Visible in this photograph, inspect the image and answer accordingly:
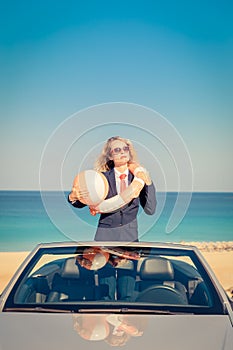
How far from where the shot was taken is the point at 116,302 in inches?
167

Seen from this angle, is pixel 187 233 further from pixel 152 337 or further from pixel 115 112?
pixel 152 337

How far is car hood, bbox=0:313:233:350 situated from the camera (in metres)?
3.51

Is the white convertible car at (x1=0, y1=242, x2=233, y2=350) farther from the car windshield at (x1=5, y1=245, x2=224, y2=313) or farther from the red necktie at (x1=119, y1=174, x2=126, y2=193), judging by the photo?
the red necktie at (x1=119, y1=174, x2=126, y2=193)

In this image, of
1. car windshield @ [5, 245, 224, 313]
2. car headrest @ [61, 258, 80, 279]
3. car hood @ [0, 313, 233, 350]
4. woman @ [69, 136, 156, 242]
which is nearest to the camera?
car hood @ [0, 313, 233, 350]

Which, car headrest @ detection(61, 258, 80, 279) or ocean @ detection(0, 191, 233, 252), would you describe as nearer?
car headrest @ detection(61, 258, 80, 279)

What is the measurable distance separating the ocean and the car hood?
1890mm

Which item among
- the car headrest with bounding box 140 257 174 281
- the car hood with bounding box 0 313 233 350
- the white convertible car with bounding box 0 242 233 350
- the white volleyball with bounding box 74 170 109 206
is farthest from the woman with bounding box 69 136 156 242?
the car hood with bounding box 0 313 233 350

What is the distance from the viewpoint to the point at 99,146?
6.42 metres

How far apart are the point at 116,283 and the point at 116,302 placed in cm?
41

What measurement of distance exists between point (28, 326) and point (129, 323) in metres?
0.63

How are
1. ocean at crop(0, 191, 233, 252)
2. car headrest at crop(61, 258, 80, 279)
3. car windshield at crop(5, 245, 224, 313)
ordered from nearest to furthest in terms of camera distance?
car windshield at crop(5, 245, 224, 313)
car headrest at crop(61, 258, 80, 279)
ocean at crop(0, 191, 233, 252)

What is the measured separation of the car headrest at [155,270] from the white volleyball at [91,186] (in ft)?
4.68

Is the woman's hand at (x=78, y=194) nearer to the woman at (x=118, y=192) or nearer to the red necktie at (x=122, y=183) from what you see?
the woman at (x=118, y=192)

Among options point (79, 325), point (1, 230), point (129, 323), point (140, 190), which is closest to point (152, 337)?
point (129, 323)
